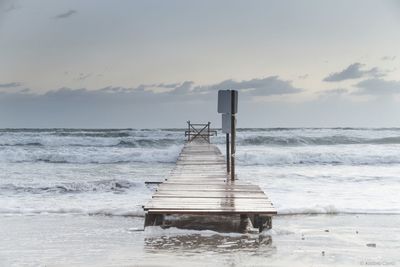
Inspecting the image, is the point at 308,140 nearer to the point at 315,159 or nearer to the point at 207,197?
the point at 315,159

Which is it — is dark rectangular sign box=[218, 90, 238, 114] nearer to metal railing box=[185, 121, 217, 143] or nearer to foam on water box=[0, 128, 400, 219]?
foam on water box=[0, 128, 400, 219]

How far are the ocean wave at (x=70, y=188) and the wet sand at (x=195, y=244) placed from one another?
14.1 ft

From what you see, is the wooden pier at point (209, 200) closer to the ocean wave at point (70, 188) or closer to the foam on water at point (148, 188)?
the foam on water at point (148, 188)

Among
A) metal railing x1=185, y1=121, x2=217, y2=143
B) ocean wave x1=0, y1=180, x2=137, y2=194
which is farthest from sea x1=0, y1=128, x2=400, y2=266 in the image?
metal railing x1=185, y1=121, x2=217, y2=143

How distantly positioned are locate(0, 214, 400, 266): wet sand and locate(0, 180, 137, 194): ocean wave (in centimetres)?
431

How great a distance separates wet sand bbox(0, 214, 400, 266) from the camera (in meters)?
6.11

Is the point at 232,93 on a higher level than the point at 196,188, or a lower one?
higher

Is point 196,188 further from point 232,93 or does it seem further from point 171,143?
point 171,143

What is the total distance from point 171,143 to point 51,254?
3347 cm

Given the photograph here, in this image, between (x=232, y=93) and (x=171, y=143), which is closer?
(x=232, y=93)

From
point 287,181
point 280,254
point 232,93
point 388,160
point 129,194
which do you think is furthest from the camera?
point 388,160

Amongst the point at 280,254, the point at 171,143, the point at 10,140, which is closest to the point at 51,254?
the point at 280,254

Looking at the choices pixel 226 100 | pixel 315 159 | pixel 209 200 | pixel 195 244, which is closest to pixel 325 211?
pixel 226 100

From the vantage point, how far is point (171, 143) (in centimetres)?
3994
